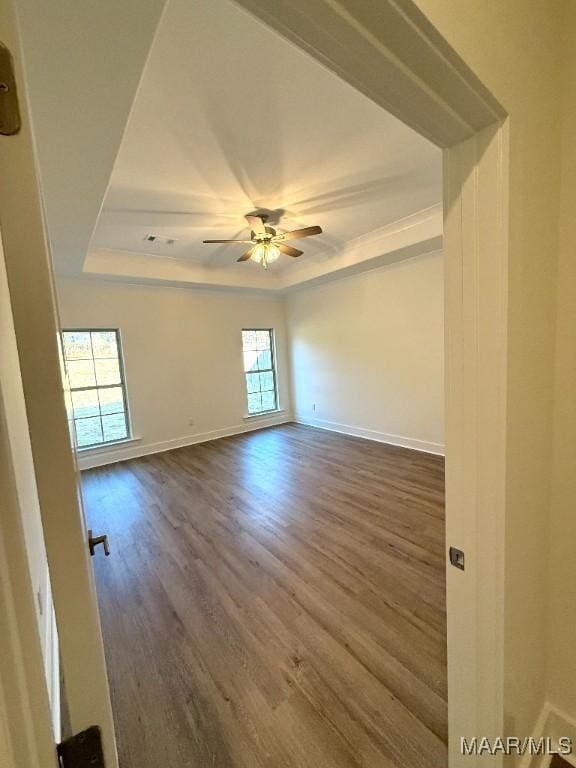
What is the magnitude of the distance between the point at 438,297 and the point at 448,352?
3.54m

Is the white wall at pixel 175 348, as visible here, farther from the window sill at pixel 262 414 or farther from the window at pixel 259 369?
the window at pixel 259 369

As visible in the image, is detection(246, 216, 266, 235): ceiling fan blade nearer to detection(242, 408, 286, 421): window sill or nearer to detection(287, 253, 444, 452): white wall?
detection(287, 253, 444, 452): white wall

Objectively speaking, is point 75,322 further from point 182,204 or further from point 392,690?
point 392,690

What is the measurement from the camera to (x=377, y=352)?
4.80 m

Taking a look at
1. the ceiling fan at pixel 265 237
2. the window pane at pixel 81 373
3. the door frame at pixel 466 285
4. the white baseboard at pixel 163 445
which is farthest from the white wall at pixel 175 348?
the door frame at pixel 466 285

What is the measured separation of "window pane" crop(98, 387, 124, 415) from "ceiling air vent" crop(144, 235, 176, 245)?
216 centimetres

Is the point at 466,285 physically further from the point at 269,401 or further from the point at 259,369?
the point at 269,401

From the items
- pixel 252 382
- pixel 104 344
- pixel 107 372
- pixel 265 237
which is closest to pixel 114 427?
pixel 107 372

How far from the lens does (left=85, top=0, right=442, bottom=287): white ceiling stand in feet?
5.03

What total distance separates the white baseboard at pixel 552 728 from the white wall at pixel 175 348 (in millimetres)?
4869

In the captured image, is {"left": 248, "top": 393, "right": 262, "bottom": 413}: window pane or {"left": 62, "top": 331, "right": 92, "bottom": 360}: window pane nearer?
{"left": 62, "top": 331, "right": 92, "bottom": 360}: window pane

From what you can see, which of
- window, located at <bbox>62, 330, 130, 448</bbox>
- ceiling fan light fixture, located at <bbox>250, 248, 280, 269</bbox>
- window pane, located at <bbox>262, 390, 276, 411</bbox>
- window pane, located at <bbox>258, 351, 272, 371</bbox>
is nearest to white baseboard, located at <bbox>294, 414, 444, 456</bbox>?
window pane, located at <bbox>262, 390, 276, 411</bbox>

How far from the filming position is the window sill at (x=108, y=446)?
14.6 feet

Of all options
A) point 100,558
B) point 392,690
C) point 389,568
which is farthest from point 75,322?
point 392,690
